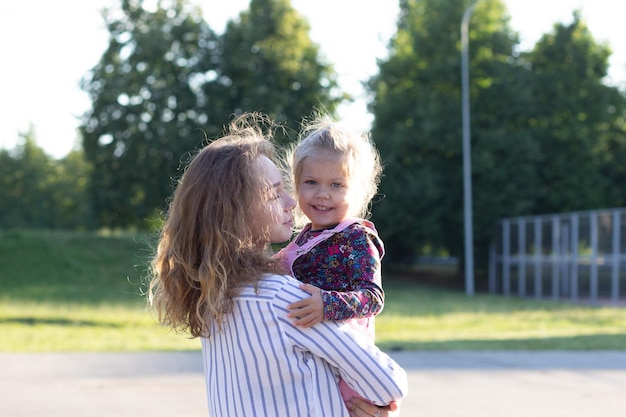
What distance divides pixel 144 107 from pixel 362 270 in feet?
122

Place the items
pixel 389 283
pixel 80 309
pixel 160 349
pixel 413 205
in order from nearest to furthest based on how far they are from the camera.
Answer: pixel 160 349, pixel 80 309, pixel 413 205, pixel 389 283

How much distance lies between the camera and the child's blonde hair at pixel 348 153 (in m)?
2.66

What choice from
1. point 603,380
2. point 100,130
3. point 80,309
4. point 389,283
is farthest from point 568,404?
point 100,130

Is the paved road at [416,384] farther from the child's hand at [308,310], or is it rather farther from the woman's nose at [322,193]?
the child's hand at [308,310]

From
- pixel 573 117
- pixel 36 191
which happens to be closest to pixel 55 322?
pixel 573 117

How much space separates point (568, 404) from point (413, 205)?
29.0 metres

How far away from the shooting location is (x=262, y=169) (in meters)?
2.37

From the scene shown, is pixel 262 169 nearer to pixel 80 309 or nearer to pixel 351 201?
pixel 351 201

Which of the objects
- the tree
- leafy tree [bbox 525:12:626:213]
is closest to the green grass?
the tree

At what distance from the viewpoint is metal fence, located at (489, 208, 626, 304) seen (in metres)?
28.4

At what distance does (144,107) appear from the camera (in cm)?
3869

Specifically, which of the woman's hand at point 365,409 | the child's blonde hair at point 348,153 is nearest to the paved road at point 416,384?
the child's blonde hair at point 348,153

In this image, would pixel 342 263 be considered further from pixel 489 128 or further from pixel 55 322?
pixel 489 128

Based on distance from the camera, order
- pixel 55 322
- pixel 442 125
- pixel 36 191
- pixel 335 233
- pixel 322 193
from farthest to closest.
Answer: pixel 36 191 → pixel 442 125 → pixel 55 322 → pixel 322 193 → pixel 335 233
